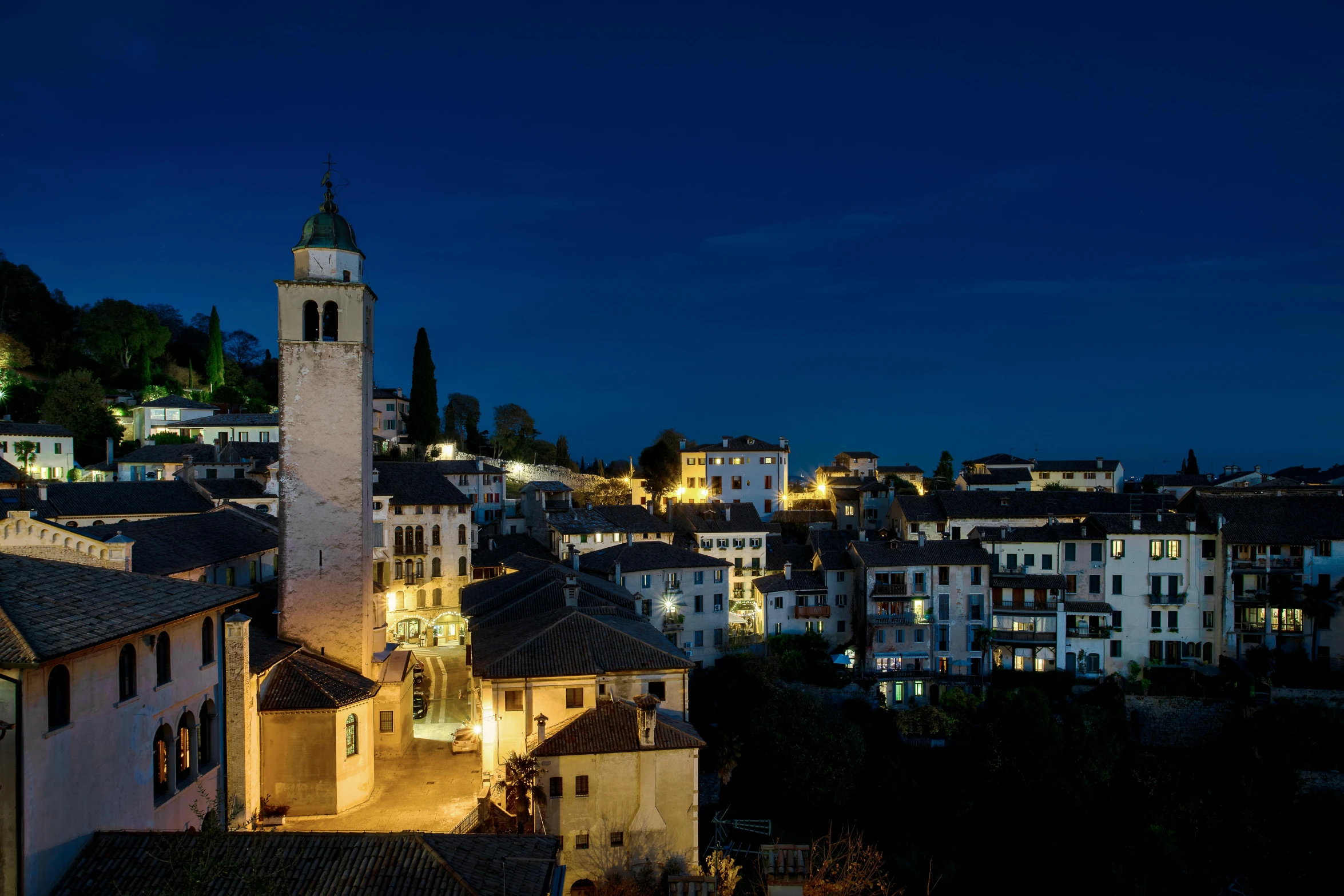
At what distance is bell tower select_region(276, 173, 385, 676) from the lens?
27750mm

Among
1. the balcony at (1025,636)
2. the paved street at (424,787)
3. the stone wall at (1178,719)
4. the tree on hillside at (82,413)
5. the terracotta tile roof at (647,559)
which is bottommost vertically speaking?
the stone wall at (1178,719)

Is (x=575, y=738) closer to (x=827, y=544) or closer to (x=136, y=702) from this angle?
(x=136, y=702)

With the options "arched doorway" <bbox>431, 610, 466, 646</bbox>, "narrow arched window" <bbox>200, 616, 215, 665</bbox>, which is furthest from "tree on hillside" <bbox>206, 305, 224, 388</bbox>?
"narrow arched window" <bbox>200, 616, 215, 665</bbox>

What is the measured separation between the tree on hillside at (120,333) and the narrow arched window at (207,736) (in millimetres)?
81452

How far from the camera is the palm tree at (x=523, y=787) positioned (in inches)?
907

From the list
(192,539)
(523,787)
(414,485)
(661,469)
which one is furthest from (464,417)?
(523,787)

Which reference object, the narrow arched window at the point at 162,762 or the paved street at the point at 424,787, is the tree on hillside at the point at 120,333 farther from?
the narrow arched window at the point at 162,762

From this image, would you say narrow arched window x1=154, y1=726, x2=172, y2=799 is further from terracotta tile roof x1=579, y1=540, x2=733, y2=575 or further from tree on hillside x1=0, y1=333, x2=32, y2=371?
tree on hillside x1=0, y1=333, x2=32, y2=371

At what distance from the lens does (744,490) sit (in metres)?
84.6

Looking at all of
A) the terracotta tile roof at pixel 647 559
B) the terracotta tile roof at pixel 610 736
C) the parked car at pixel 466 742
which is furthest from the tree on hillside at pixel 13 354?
the terracotta tile roof at pixel 610 736

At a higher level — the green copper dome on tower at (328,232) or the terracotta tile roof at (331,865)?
the green copper dome on tower at (328,232)

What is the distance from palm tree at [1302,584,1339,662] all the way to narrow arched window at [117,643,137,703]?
58.4m

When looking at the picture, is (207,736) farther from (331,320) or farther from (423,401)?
(423,401)

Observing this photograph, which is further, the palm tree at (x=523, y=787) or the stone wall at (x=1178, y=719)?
the stone wall at (x=1178, y=719)
